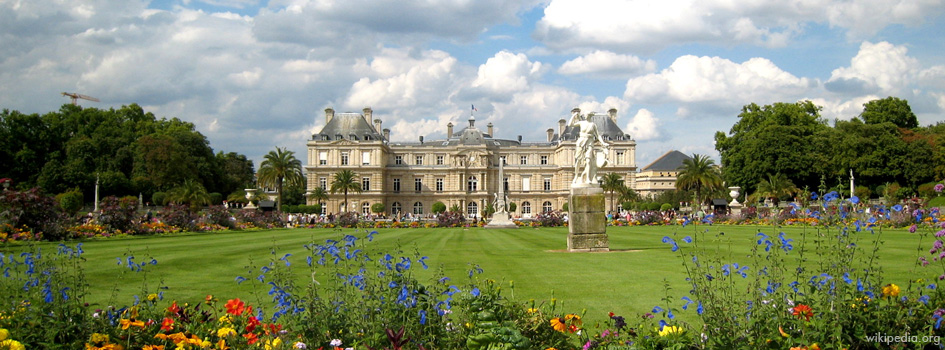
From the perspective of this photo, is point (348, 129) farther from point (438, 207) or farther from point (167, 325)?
point (167, 325)

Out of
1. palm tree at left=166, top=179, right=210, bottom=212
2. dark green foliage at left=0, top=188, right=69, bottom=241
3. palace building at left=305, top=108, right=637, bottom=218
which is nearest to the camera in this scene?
dark green foliage at left=0, top=188, right=69, bottom=241

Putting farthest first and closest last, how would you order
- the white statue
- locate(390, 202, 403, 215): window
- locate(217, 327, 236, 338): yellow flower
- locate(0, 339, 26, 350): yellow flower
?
locate(390, 202, 403, 215): window → the white statue → locate(217, 327, 236, 338): yellow flower → locate(0, 339, 26, 350): yellow flower

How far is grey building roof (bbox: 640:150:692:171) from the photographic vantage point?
114 m

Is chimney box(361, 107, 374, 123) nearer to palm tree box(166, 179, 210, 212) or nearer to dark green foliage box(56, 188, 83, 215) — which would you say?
palm tree box(166, 179, 210, 212)

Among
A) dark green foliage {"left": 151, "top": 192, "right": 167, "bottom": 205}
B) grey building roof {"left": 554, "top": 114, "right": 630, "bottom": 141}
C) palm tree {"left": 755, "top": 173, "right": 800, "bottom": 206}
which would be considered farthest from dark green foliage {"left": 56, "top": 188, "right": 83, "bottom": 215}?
grey building roof {"left": 554, "top": 114, "right": 630, "bottom": 141}

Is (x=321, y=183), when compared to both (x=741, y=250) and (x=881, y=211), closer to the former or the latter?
(x=741, y=250)

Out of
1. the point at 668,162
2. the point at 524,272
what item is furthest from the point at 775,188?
the point at 668,162

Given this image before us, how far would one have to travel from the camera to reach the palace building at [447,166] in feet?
266

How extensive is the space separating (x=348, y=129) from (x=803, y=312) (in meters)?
80.7

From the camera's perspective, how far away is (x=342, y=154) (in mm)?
81562

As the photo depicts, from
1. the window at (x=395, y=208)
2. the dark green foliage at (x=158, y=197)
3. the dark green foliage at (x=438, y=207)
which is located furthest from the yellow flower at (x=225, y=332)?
the window at (x=395, y=208)

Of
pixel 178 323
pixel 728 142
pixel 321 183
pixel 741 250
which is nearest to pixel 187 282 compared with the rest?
pixel 178 323

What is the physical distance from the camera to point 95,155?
60594mm

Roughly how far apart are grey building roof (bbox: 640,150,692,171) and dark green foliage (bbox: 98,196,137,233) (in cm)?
9894
